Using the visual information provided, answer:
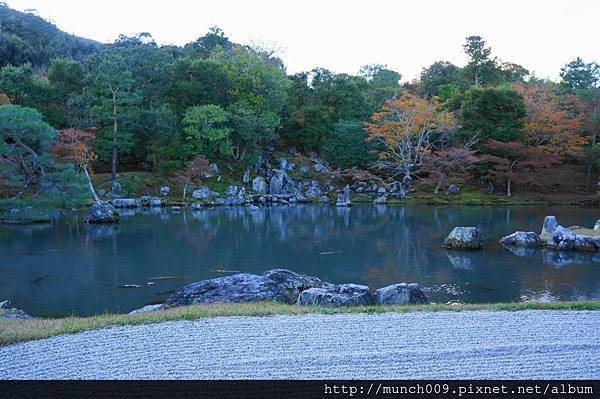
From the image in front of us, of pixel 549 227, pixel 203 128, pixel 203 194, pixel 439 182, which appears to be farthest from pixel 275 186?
pixel 549 227

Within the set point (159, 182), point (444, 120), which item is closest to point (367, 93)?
point (444, 120)

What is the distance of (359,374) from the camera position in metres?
4.27

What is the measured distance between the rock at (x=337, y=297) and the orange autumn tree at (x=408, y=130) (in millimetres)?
25115

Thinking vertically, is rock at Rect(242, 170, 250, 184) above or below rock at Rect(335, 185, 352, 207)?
above

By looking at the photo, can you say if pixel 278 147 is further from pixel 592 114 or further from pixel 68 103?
pixel 592 114

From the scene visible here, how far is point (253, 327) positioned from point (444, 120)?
98.7ft

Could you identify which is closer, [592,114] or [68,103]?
[68,103]

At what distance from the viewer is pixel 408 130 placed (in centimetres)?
3231

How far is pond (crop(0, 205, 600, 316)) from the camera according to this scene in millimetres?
10344

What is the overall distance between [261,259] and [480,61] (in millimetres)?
34275

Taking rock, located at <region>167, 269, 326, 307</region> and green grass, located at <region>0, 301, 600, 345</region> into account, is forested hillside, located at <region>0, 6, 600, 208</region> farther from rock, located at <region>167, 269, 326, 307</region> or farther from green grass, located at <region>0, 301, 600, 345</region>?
green grass, located at <region>0, 301, 600, 345</region>

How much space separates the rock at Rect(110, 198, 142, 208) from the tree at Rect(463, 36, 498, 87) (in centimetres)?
2912

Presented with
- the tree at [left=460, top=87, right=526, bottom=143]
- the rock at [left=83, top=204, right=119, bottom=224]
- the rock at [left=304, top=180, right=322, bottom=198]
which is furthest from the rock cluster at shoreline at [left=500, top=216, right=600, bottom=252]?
the rock at [left=304, top=180, right=322, bottom=198]

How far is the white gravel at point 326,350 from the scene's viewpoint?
4.34 meters
